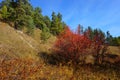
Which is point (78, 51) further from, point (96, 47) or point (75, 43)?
point (96, 47)

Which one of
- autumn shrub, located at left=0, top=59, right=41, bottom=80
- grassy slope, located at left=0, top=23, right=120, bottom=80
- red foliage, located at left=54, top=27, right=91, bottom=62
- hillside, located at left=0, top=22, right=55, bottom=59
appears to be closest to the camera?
autumn shrub, located at left=0, top=59, right=41, bottom=80

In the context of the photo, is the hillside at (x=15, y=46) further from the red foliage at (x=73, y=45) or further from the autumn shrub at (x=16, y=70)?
the autumn shrub at (x=16, y=70)

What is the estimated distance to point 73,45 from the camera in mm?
46312

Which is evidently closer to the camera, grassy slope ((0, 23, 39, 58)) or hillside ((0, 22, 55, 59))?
grassy slope ((0, 23, 39, 58))

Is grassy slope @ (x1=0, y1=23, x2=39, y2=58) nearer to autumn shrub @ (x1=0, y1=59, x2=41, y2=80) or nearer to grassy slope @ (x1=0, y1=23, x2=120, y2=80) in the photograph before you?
grassy slope @ (x1=0, y1=23, x2=120, y2=80)

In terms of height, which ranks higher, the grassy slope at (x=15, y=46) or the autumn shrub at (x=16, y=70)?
the grassy slope at (x=15, y=46)

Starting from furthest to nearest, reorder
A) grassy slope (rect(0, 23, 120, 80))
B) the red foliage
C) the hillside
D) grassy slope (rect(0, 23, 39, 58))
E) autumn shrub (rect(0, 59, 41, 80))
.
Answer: the red foliage → the hillside → grassy slope (rect(0, 23, 39, 58)) → grassy slope (rect(0, 23, 120, 80)) → autumn shrub (rect(0, 59, 41, 80))

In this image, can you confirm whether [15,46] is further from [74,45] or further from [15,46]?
[74,45]

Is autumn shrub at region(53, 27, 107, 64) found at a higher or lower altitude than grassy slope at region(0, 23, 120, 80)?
higher

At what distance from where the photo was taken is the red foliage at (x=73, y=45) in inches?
1818

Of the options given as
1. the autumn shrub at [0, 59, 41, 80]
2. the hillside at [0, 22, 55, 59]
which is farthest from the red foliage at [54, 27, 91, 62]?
the autumn shrub at [0, 59, 41, 80]

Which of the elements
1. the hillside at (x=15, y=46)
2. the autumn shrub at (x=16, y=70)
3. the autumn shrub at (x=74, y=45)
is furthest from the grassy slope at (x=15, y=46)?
the autumn shrub at (x=16, y=70)

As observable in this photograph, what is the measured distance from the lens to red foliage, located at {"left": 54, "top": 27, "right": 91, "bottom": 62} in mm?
46188

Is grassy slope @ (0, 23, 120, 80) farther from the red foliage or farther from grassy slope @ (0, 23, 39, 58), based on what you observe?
the red foliage
